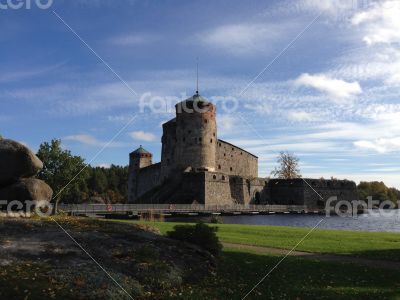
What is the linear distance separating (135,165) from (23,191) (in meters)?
73.0

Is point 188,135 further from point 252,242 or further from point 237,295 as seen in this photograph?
point 237,295

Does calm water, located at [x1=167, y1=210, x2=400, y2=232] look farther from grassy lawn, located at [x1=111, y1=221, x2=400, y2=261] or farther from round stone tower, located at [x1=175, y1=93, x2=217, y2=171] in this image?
grassy lawn, located at [x1=111, y1=221, x2=400, y2=261]

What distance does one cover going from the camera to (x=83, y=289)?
820cm

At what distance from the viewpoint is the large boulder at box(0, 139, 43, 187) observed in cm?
1441

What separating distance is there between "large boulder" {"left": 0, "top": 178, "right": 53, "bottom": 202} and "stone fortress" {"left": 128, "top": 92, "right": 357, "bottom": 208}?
160 ft

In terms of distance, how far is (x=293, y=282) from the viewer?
1030 centimetres

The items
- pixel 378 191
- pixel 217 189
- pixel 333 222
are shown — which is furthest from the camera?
pixel 378 191

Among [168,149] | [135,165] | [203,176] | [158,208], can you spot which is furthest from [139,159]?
[158,208]

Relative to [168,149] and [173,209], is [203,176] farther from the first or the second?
[168,149]

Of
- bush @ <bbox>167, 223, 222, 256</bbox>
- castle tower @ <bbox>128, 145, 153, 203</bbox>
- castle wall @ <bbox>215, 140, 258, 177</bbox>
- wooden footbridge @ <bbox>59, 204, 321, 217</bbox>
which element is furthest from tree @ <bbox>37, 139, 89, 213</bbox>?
castle tower @ <bbox>128, 145, 153, 203</bbox>

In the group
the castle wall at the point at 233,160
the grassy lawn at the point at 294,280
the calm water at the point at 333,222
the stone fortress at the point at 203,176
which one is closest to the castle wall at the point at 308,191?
the stone fortress at the point at 203,176

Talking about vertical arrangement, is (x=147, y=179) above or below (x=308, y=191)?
above

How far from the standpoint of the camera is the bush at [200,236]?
41.7 ft

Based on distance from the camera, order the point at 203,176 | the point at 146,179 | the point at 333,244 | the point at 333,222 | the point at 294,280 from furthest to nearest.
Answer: the point at 146,179
the point at 203,176
the point at 333,222
the point at 333,244
the point at 294,280
